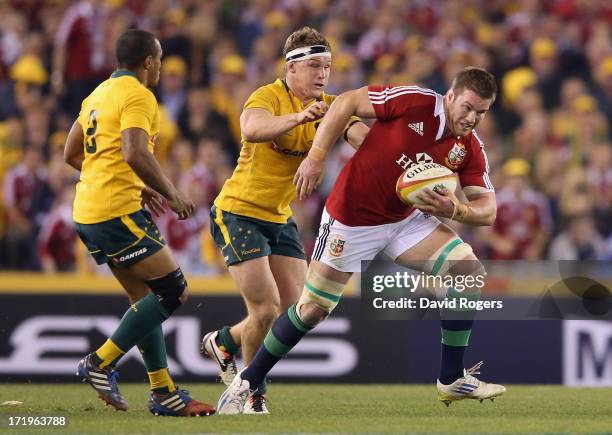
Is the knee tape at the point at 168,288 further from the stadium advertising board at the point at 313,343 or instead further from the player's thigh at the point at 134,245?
the stadium advertising board at the point at 313,343

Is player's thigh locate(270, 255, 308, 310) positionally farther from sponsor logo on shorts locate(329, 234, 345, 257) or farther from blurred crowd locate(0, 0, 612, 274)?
blurred crowd locate(0, 0, 612, 274)

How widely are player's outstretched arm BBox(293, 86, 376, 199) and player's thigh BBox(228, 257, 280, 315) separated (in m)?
0.95

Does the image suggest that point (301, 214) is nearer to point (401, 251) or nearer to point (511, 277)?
point (511, 277)

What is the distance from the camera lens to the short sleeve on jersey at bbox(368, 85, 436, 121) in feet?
26.4

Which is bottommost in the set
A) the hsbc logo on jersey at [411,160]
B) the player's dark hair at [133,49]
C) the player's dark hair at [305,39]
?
the hsbc logo on jersey at [411,160]

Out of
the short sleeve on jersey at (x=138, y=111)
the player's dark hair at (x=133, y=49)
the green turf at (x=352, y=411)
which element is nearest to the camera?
the green turf at (x=352, y=411)

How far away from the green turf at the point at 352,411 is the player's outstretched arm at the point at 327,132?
1418 millimetres

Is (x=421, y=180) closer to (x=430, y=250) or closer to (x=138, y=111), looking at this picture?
(x=430, y=250)

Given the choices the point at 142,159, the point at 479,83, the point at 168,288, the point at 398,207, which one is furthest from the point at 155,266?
the point at 479,83

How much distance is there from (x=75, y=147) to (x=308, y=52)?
1644mm

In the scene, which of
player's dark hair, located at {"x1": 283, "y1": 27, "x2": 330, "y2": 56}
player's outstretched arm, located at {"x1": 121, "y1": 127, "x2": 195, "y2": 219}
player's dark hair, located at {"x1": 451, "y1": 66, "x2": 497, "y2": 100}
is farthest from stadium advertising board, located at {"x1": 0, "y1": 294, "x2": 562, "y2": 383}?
player's dark hair, located at {"x1": 451, "y1": 66, "x2": 497, "y2": 100}

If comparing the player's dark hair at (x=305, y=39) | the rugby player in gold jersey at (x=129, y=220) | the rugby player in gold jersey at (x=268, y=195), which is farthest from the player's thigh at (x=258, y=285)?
the player's dark hair at (x=305, y=39)

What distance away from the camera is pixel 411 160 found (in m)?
8.19

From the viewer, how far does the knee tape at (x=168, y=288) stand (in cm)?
809
